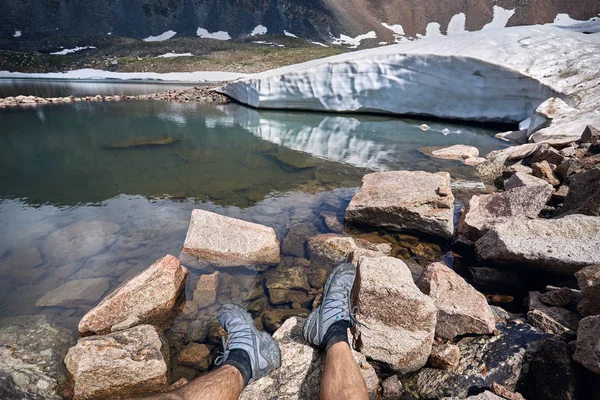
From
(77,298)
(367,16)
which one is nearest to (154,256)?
(77,298)

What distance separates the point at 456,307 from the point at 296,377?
1.26m

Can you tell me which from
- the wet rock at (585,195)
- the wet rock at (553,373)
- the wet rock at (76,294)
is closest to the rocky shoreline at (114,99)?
the wet rock at (76,294)

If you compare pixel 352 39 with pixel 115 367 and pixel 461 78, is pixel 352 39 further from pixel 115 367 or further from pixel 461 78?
pixel 115 367

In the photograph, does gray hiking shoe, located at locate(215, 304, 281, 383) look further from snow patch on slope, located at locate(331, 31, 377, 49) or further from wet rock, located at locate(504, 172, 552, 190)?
snow patch on slope, located at locate(331, 31, 377, 49)

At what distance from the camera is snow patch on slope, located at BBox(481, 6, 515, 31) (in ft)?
297

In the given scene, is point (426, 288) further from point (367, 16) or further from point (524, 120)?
point (367, 16)

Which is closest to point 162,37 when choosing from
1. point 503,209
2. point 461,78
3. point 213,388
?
point 461,78

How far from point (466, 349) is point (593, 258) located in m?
1.28

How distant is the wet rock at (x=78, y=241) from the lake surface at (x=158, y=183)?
0.02 m

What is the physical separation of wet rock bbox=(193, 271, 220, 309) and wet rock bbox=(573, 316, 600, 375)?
2.74 m

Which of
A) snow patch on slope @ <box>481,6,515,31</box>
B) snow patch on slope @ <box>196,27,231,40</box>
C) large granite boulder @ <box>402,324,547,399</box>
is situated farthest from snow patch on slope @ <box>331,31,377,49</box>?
large granite boulder @ <box>402,324,547,399</box>

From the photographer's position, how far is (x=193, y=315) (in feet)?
9.32

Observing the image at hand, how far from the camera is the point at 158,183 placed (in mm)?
6094

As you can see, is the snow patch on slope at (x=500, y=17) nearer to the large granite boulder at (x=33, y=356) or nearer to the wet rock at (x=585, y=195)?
the wet rock at (x=585, y=195)
